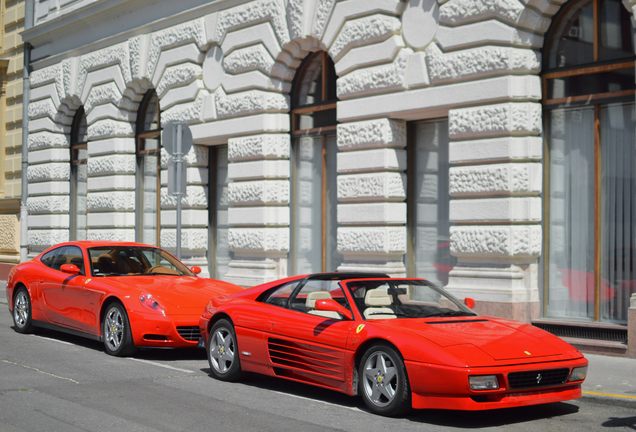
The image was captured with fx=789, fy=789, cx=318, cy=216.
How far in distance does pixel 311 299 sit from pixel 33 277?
602 cm

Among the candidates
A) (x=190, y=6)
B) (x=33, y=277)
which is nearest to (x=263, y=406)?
(x=33, y=277)

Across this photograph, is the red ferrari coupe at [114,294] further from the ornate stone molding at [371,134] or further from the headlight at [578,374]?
the headlight at [578,374]

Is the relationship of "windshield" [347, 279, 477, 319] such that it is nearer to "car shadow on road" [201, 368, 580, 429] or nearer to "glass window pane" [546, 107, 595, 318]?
"car shadow on road" [201, 368, 580, 429]

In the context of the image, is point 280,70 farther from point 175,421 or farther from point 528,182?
point 175,421

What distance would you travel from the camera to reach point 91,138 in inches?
805

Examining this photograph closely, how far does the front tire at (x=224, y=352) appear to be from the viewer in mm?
8484

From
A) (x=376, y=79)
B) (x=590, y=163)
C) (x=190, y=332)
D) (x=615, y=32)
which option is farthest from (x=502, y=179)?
(x=190, y=332)

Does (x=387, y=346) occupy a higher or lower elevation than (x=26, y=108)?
lower

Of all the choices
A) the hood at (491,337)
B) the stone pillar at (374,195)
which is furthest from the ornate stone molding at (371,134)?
the hood at (491,337)

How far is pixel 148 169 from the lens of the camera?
64.0 feet

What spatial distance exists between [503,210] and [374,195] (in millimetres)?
2546

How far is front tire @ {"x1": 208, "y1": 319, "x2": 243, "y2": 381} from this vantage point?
27.8 ft

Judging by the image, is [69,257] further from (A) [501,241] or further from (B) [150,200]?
(B) [150,200]

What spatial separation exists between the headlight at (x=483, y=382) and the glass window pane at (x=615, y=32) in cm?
613
